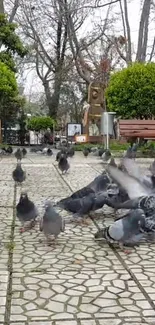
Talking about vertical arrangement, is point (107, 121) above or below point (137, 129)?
above

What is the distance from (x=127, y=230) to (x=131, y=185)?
0.86 meters

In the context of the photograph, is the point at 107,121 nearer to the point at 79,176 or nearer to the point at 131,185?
the point at 79,176

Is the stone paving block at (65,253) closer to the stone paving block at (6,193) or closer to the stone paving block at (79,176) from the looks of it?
the stone paving block at (6,193)

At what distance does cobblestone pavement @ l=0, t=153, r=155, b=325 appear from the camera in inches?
108

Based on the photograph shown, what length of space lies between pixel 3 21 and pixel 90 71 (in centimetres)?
1093

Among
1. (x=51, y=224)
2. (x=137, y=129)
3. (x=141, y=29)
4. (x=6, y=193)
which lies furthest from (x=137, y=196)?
(x=141, y=29)

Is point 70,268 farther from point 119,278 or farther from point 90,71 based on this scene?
point 90,71

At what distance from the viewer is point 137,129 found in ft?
43.1

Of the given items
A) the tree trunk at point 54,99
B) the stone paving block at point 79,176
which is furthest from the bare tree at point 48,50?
the stone paving block at point 79,176

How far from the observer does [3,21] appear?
21766 millimetres

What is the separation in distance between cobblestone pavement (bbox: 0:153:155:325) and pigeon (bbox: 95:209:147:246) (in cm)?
9

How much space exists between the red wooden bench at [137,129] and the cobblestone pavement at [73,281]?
818 cm

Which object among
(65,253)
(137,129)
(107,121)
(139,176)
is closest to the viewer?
(65,253)

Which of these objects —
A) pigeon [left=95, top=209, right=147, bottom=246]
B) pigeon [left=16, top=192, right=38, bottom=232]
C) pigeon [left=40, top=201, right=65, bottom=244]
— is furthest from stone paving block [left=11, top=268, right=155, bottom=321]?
pigeon [left=16, top=192, right=38, bottom=232]
